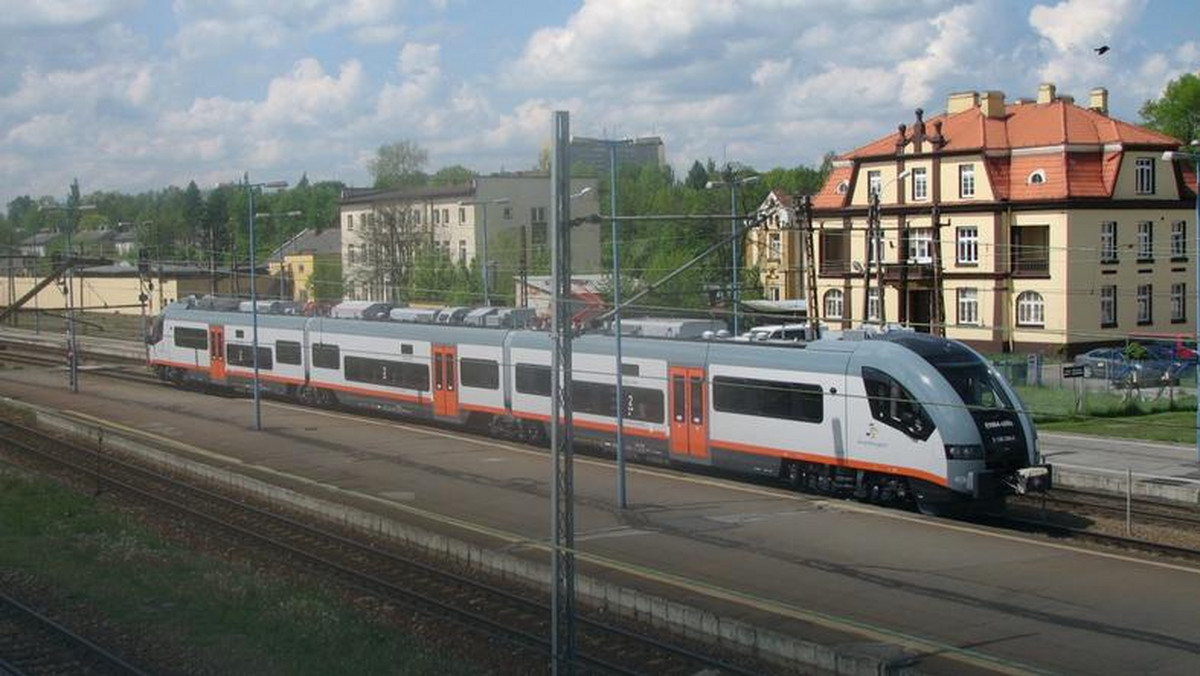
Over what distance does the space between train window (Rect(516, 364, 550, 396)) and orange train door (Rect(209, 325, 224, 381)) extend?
52.6 feet

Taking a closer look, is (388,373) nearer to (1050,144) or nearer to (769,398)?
(769,398)

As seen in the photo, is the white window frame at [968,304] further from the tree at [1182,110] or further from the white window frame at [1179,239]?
the tree at [1182,110]

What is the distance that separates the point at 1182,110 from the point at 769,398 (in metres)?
67.8

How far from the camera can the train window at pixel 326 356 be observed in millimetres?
34906

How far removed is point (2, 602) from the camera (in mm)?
15422

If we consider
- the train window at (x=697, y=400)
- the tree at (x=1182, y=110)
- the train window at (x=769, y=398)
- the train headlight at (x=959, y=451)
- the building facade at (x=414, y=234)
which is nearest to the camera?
the train headlight at (x=959, y=451)

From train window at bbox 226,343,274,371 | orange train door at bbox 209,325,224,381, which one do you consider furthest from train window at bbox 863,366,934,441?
orange train door at bbox 209,325,224,381

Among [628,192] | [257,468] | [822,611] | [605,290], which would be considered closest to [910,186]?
[605,290]

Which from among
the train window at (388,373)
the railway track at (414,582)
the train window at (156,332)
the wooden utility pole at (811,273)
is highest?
the wooden utility pole at (811,273)

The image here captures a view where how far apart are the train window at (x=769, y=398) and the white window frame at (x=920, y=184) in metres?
33.1

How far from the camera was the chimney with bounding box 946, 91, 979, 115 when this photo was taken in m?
56.2

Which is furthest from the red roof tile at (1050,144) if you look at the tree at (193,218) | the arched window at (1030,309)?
the tree at (193,218)

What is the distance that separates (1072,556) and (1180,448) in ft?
45.8

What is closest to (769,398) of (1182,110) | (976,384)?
(976,384)
